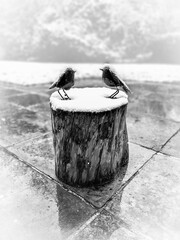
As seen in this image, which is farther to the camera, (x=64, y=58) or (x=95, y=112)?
(x=64, y=58)

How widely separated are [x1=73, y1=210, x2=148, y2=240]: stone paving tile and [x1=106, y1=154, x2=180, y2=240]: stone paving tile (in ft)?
0.19

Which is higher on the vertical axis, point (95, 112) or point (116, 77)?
point (116, 77)

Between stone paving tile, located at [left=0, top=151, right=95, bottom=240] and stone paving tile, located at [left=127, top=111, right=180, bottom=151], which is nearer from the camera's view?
stone paving tile, located at [left=0, top=151, right=95, bottom=240]

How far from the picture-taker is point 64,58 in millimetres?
14516

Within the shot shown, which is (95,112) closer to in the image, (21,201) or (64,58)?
(21,201)

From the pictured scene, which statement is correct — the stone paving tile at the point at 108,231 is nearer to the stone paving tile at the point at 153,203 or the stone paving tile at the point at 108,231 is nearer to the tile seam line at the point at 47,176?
the stone paving tile at the point at 153,203

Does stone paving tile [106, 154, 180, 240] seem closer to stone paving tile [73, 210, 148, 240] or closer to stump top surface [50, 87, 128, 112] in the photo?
stone paving tile [73, 210, 148, 240]

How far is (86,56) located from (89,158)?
515 inches

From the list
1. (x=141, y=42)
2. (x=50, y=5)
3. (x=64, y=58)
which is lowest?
(x=64, y=58)

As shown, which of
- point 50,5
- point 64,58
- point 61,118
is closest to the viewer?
point 61,118

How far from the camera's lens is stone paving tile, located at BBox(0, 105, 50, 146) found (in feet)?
12.1

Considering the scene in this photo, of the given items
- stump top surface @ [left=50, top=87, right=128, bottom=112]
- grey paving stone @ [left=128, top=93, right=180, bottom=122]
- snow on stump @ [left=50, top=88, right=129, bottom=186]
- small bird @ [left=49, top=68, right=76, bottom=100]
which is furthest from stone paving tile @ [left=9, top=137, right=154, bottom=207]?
grey paving stone @ [left=128, top=93, right=180, bottom=122]

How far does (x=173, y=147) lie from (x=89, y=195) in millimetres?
1643

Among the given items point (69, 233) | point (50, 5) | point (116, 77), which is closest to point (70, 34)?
point (50, 5)
